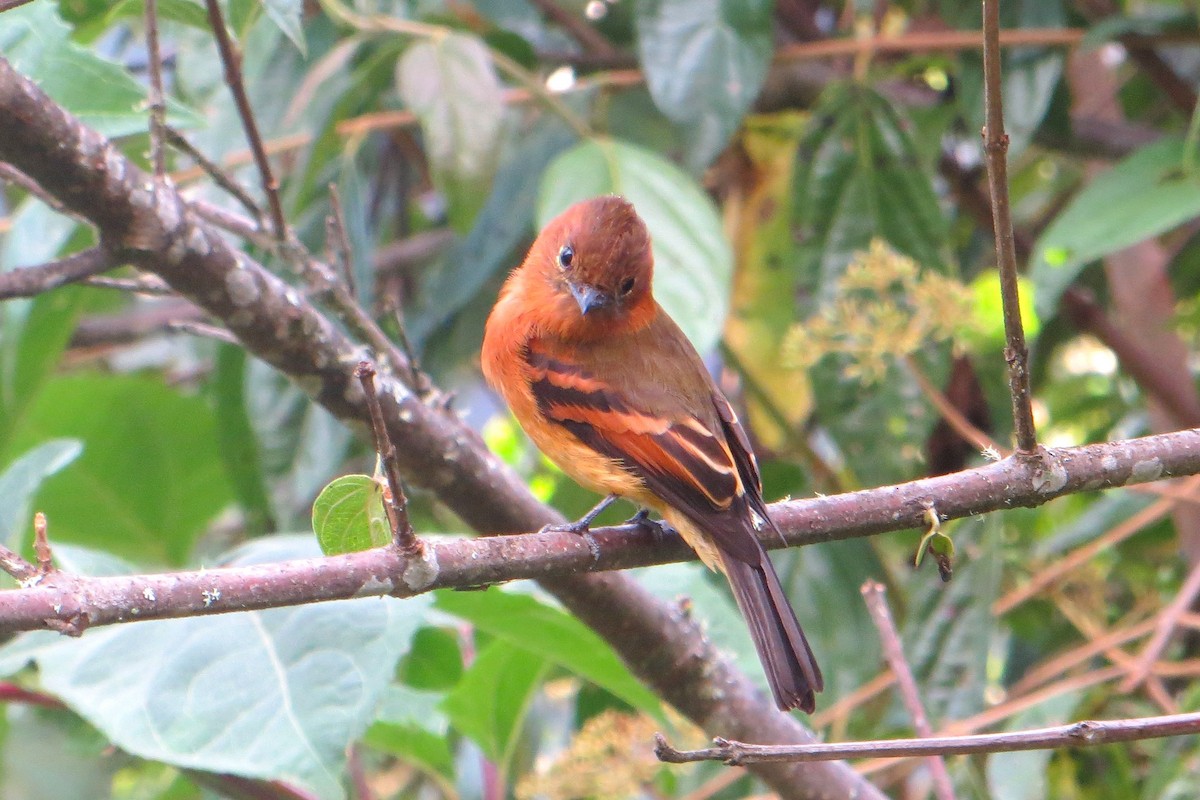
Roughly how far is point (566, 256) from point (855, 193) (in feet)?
3.10

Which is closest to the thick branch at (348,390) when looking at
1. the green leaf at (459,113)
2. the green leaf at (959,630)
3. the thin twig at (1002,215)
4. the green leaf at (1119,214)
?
the green leaf at (959,630)

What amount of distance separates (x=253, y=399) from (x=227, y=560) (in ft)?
2.88

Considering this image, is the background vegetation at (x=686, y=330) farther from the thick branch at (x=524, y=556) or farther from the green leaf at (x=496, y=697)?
the thick branch at (x=524, y=556)

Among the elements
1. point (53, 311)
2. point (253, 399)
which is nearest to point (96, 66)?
A: point (53, 311)

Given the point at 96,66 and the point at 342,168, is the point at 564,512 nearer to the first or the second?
the point at 342,168

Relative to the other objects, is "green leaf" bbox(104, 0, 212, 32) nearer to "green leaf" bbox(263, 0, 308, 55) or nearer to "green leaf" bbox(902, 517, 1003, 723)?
"green leaf" bbox(263, 0, 308, 55)

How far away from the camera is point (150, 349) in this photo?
5.70 m

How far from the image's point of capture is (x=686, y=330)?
3025mm

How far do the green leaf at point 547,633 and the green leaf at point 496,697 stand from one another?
0.36 ft

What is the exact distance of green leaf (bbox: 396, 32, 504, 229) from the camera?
3.14 metres

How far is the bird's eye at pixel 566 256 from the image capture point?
130 inches

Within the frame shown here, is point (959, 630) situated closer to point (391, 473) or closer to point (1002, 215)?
point (1002, 215)

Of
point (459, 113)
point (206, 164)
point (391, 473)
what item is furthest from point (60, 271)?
point (459, 113)

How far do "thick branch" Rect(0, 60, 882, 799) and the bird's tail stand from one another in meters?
0.21
